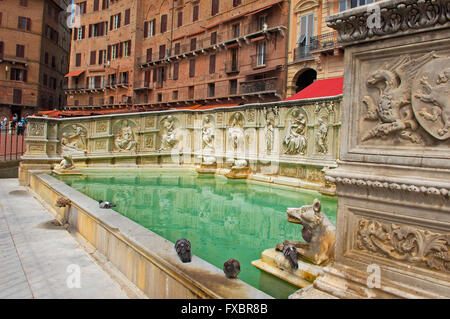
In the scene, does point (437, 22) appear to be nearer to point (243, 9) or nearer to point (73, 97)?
point (243, 9)

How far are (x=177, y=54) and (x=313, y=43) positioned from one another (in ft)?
60.2

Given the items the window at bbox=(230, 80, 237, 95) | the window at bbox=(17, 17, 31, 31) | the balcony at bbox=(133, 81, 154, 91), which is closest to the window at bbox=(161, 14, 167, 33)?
the balcony at bbox=(133, 81, 154, 91)

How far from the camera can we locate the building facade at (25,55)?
4547cm

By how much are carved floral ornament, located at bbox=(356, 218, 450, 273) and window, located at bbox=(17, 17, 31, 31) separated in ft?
181

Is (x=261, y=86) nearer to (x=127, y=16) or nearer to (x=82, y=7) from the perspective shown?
(x=127, y=16)

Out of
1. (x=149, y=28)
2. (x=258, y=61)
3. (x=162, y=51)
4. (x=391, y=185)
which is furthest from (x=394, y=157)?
(x=149, y=28)

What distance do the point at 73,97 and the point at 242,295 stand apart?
53077 millimetres

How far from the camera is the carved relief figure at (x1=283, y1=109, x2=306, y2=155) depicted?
947 cm

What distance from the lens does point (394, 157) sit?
2.44 meters

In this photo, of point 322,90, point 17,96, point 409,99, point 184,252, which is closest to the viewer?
point 409,99

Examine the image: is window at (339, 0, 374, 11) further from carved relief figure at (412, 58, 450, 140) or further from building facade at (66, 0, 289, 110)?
carved relief figure at (412, 58, 450, 140)

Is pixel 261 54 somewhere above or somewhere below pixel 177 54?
below

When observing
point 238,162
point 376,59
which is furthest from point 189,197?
point 376,59
